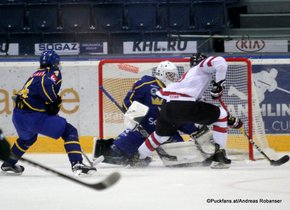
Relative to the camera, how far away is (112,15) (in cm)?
993

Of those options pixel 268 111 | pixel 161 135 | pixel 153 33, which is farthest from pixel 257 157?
pixel 153 33

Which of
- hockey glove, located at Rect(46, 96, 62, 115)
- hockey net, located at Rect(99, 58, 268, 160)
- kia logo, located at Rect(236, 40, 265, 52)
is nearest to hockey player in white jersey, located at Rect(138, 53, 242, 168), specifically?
hockey net, located at Rect(99, 58, 268, 160)

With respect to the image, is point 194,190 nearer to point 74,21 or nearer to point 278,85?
point 278,85

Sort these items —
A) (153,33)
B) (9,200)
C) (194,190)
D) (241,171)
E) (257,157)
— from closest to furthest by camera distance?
(9,200) < (194,190) < (241,171) < (257,157) < (153,33)

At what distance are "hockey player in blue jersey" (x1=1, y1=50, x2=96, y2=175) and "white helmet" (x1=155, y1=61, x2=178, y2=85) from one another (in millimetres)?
1078

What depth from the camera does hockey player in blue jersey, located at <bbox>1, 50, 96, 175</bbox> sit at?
5.66 meters

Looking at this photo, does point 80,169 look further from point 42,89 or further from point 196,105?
point 196,105

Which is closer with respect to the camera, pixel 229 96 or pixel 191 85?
pixel 191 85

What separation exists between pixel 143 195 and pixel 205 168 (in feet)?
6.16

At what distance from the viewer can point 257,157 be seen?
6969mm

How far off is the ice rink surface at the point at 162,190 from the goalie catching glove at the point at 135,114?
386 millimetres

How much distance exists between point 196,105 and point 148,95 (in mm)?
577

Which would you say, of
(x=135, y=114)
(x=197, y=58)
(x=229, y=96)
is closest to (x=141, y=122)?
(x=135, y=114)

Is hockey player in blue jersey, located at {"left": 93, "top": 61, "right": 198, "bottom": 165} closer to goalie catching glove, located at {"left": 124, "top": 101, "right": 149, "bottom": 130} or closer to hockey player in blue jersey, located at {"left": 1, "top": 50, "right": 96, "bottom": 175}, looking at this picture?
goalie catching glove, located at {"left": 124, "top": 101, "right": 149, "bottom": 130}
